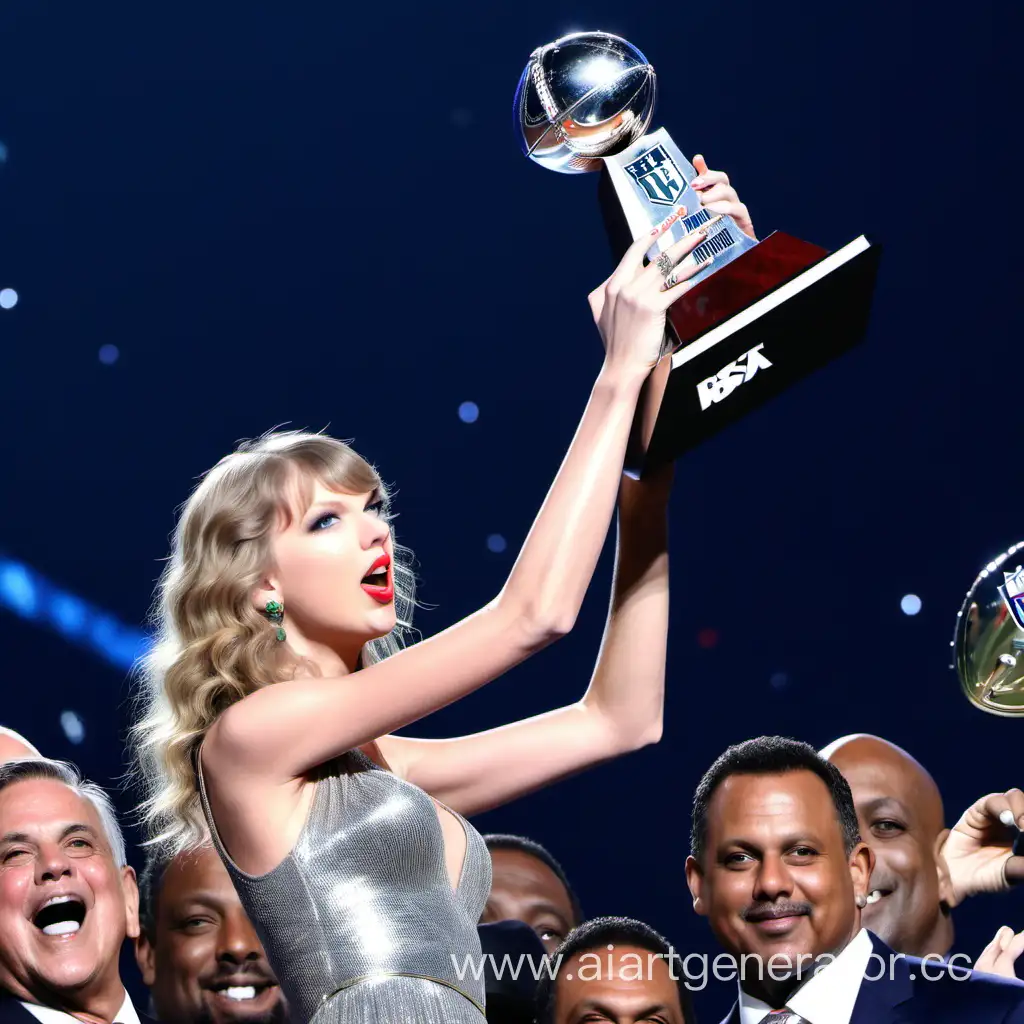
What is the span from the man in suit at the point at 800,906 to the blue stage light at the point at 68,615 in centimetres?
221

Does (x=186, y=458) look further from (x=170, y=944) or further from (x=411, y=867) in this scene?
(x=411, y=867)

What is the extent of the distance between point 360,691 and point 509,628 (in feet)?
0.62

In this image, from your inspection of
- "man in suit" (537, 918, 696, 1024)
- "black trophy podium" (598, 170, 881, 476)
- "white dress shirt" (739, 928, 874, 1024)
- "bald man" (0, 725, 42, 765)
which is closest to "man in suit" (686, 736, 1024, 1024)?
"white dress shirt" (739, 928, 874, 1024)

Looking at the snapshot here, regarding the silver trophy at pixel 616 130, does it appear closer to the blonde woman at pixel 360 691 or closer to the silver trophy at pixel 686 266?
the silver trophy at pixel 686 266

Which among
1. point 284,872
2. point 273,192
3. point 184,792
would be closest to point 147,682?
point 184,792

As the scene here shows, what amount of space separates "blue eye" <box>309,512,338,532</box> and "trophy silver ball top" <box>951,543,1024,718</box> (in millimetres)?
1184

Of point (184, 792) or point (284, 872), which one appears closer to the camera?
point (284, 872)

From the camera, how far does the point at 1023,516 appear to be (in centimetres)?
443

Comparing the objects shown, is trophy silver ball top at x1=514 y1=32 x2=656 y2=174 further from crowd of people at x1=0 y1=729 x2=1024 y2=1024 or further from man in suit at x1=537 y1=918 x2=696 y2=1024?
man in suit at x1=537 y1=918 x2=696 y2=1024

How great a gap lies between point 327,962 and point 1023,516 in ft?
10.3

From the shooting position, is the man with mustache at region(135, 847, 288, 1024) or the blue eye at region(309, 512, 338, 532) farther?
the man with mustache at region(135, 847, 288, 1024)

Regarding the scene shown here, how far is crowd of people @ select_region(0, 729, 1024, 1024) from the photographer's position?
7.96 ft

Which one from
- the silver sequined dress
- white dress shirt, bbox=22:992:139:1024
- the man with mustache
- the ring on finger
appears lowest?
the silver sequined dress

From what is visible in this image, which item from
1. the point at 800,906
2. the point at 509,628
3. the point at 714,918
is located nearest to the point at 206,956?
the point at 714,918
